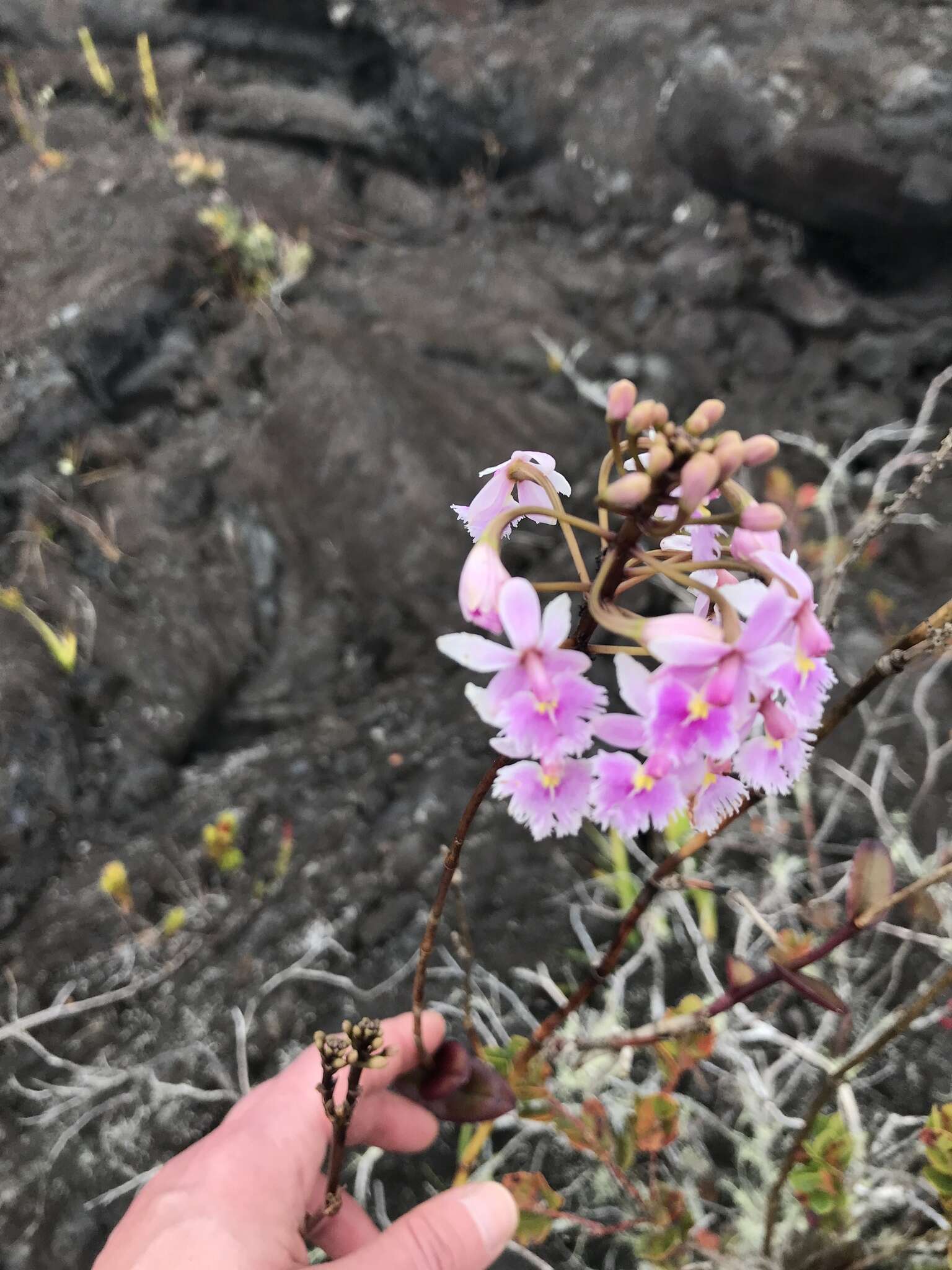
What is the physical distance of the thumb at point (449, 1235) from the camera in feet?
2.99

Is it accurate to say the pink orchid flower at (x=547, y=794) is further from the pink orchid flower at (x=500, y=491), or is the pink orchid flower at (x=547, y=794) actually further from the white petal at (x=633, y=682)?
the pink orchid flower at (x=500, y=491)

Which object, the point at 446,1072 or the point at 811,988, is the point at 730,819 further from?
the point at 446,1072

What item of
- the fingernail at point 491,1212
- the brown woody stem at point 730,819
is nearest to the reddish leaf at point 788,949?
the brown woody stem at point 730,819

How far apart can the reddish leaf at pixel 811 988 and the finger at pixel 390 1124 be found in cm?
67

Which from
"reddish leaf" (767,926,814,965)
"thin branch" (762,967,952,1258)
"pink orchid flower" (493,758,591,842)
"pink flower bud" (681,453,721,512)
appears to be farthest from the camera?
"reddish leaf" (767,926,814,965)

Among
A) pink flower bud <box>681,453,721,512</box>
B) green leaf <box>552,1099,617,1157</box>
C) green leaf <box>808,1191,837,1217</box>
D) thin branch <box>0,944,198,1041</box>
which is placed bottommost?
thin branch <box>0,944,198,1041</box>

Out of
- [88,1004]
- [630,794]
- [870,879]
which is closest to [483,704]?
[630,794]

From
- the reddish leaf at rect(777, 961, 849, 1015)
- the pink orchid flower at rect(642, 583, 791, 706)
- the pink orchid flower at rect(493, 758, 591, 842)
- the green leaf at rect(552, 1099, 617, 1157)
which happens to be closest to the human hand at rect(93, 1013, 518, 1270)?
the green leaf at rect(552, 1099, 617, 1157)

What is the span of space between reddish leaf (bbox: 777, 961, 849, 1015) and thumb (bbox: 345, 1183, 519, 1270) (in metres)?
0.49

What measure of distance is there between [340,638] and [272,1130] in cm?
126

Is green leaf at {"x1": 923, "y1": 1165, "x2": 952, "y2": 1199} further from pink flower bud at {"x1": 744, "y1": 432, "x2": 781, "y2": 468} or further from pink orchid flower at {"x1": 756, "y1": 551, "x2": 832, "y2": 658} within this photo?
pink flower bud at {"x1": 744, "y1": 432, "x2": 781, "y2": 468}

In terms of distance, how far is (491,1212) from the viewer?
1.02m

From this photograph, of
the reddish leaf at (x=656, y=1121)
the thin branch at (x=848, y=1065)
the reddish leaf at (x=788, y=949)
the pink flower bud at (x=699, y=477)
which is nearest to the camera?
the pink flower bud at (x=699, y=477)

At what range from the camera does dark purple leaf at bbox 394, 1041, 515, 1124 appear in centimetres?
109
